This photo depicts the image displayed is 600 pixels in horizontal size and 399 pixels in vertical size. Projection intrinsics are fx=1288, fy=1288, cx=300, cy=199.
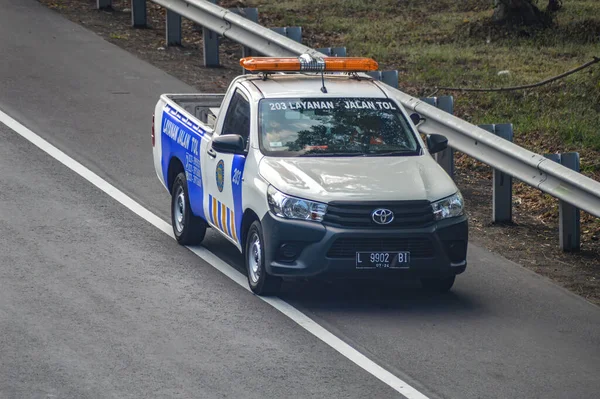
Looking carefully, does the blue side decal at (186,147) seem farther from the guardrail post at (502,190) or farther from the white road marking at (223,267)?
the guardrail post at (502,190)

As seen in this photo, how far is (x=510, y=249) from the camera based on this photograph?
13.3m

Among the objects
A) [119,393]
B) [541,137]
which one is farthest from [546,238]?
[119,393]

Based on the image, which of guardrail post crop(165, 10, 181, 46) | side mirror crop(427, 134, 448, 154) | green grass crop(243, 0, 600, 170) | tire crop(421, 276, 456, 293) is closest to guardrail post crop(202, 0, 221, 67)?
guardrail post crop(165, 10, 181, 46)

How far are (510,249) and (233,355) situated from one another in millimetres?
4552

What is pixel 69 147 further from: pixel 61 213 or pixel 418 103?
pixel 418 103

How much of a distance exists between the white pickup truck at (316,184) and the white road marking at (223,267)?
1.03 feet

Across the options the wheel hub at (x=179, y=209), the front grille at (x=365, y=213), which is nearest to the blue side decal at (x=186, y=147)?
the wheel hub at (x=179, y=209)

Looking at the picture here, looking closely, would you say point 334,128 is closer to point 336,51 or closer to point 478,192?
point 478,192

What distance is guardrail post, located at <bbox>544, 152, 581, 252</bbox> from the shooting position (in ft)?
42.9

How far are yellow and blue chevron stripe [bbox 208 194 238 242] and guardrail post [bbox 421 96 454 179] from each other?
347 cm

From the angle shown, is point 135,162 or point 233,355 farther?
point 135,162

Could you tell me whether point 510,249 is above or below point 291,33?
below

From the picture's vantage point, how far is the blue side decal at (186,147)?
12641 millimetres

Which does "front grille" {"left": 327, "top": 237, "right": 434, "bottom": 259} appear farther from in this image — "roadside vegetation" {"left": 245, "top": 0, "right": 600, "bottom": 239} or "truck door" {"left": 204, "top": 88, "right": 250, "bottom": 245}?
"roadside vegetation" {"left": 245, "top": 0, "right": 600, "bottom": 239}
